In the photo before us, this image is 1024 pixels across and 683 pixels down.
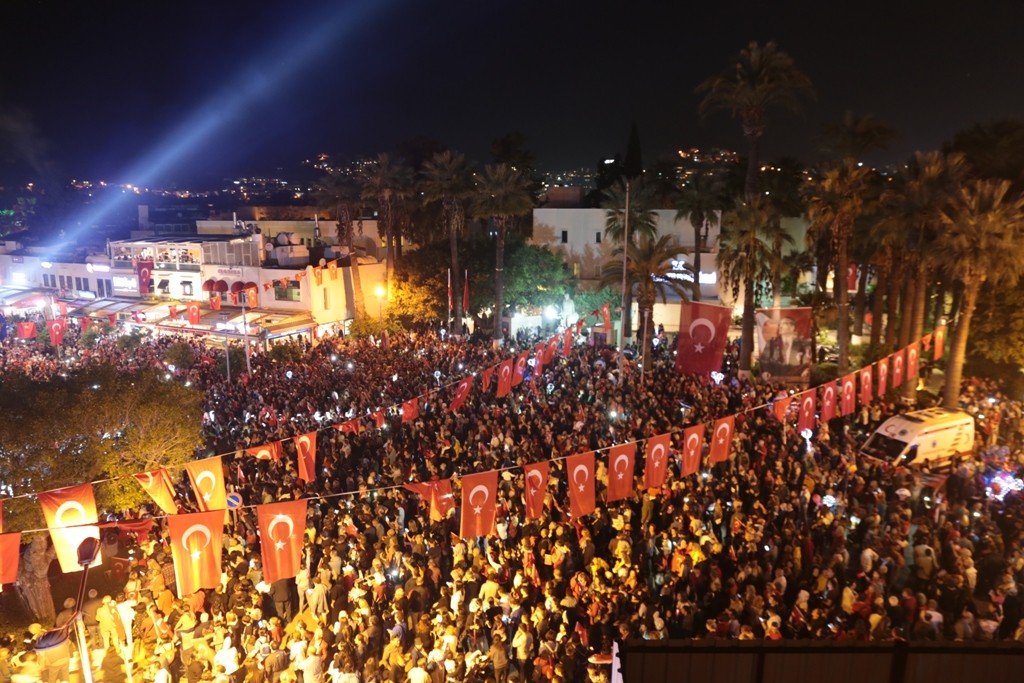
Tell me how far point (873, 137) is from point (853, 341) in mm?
13532

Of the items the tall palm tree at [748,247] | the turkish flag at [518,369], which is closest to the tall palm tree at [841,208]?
the tall palm tree at [748,247]

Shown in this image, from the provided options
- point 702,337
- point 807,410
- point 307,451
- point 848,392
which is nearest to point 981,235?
point 848,392

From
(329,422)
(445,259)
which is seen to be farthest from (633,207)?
(329,422)

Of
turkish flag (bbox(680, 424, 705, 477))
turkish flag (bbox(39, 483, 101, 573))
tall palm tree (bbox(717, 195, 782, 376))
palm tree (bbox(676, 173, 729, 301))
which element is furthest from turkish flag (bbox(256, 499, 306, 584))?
palm tree (bbox(676, 173, 729, 301))

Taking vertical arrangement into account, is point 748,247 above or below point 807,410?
above

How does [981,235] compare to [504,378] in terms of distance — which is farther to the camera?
[504,378]

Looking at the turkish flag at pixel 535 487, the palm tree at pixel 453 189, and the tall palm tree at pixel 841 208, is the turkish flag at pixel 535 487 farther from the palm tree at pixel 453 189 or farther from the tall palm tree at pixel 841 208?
the palm tree at pixel 453 189

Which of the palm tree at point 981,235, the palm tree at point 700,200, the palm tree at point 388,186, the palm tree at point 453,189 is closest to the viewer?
the palm tree at point 981,235

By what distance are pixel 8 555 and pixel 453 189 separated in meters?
28.8

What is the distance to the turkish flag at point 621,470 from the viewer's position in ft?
40.8

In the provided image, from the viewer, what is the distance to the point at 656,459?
43.4 feet

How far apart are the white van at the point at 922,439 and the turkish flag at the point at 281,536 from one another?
13.8 meters

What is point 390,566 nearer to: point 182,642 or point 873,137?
point 182,642

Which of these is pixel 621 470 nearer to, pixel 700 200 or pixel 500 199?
pixel 500 199
